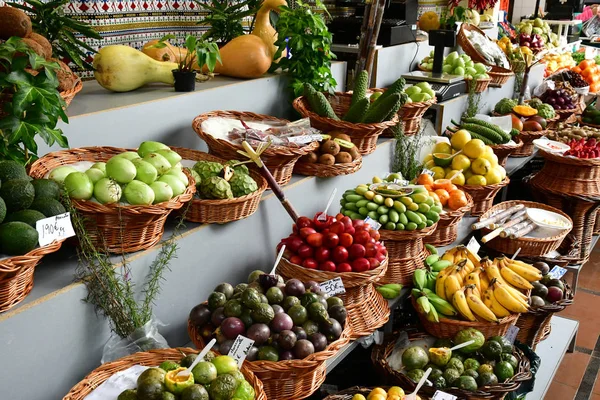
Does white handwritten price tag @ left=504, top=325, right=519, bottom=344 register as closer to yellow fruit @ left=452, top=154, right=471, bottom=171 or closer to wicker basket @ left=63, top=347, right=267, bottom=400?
yellow fruit @ left=452, top=154, right=471, bottom=171

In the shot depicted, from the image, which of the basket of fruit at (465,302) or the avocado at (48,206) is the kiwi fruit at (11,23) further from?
the basket of fruit at (465,302)

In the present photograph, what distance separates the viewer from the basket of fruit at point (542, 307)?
2863mm

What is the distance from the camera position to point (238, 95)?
3.03 metres

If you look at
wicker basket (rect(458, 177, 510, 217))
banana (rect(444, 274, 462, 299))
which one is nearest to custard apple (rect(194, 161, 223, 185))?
banana (rect(444, 274, 462, 299))

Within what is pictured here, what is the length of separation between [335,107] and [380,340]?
1349mm

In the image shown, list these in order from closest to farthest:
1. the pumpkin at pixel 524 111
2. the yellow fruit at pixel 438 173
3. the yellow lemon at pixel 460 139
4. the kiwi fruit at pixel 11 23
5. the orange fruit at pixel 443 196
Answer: the kiwi fruit at pixel 11 23 < the orange fruit at pixel 443 196 < the yellow fruit at pixel 438 173 < the yellow lemon at pixel 460 139 < the pumpkin at pixel 524 111

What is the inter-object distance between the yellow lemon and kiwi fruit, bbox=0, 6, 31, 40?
2559mm

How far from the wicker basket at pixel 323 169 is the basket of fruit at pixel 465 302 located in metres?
0.58

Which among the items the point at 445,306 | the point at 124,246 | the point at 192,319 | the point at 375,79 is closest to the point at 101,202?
the point at 124,246

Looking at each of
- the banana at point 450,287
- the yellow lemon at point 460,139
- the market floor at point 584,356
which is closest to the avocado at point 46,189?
the banana at point 450,287

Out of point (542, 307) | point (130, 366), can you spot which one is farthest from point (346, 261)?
point (542, 307)

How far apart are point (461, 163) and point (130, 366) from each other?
243cm

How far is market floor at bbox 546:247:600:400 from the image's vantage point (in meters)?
3.41

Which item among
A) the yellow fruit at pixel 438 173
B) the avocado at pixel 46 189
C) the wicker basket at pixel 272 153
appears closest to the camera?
the avocado at pixel 46 189
